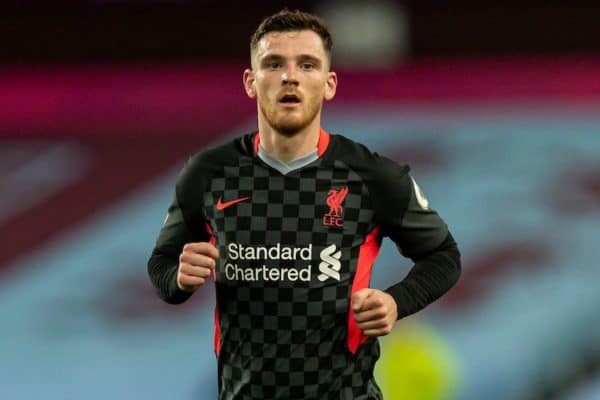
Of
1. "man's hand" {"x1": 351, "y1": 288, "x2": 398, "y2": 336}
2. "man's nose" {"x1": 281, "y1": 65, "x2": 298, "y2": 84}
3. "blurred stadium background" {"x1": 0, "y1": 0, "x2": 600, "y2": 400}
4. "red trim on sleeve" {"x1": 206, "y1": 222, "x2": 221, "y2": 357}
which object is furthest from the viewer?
"blurred stadium background" {"x1": 0, "y1": 0, "x2": 600, "y2": 400}

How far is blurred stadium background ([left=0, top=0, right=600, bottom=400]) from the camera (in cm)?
605

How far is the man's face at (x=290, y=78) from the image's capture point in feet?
9.43

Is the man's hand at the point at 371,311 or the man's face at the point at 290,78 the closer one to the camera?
the man's hand at the point at 371,311

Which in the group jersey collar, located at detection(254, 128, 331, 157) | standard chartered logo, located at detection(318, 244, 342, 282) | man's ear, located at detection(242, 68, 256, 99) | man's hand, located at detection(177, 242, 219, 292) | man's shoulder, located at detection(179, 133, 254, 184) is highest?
man's ear, located at detection(242, 68, 256, 99)

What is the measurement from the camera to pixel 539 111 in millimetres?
6977

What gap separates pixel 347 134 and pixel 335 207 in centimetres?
396

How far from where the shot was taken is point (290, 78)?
2863mm

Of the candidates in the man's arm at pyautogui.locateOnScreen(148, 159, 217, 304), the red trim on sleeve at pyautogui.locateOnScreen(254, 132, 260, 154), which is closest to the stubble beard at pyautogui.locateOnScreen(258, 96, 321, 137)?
the red trim on sleeve at pyautogui.locateOnScreen(254, 132, 260, 154)

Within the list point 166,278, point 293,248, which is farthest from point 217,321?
point 293,248

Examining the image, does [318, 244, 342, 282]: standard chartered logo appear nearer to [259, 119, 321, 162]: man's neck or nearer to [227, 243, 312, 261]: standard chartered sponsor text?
[227, 243, 312, 261]: standard chartered sponsor text

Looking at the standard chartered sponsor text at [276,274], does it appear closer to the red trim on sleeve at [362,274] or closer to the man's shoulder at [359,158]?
the red trim on sleeve at [362,274]

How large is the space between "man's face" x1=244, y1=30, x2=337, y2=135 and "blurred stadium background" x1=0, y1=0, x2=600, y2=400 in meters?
2.65

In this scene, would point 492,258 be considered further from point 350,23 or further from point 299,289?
point 299,289

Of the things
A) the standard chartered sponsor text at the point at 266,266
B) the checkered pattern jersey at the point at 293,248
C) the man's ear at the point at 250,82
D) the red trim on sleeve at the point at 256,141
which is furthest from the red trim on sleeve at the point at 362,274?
the man's ear at the point at 250,82
